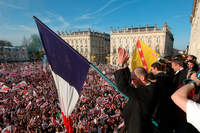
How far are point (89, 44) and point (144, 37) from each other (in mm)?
20438

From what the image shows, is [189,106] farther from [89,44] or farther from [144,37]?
[89,44]

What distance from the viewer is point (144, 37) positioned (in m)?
38.6

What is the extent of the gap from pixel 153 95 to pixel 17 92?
13.9 m

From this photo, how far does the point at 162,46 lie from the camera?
36.6 m

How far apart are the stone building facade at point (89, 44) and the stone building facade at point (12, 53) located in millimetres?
36811

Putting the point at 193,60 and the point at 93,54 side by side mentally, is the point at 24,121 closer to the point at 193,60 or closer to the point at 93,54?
the point at 193,60

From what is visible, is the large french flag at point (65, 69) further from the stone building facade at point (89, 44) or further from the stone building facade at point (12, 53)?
the stone building facade at point (12, 53)

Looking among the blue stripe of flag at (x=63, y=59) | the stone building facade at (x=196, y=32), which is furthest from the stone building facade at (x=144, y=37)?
the blue stripe of flag at (x=63, y=59)

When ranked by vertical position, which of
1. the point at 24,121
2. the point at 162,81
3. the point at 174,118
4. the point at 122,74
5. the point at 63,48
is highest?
the point at 63,48

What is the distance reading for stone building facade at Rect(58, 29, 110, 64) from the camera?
4809 cm

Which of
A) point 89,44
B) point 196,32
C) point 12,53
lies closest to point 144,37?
point 89,44

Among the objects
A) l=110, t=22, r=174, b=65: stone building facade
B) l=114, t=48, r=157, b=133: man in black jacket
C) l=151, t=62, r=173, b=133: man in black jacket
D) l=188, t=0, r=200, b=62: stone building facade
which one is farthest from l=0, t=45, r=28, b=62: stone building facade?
l=151, t=62, r=173, b=133: man in black jacket

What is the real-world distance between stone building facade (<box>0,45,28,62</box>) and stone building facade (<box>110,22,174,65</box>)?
188 ft

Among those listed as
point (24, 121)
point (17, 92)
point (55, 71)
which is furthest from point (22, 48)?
point (55, 71)
